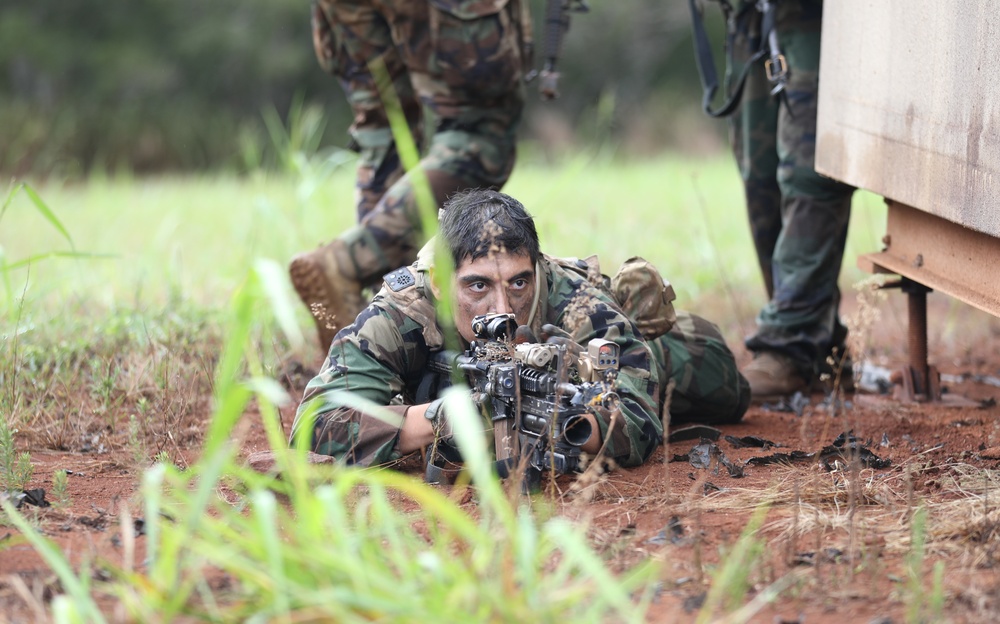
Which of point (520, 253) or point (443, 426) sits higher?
point (520, 253)

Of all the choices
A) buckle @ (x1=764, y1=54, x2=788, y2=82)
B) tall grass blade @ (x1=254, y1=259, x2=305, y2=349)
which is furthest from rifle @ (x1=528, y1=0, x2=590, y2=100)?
tall grass blade @ (x1=254, y1=259, x2=305, y2=349)

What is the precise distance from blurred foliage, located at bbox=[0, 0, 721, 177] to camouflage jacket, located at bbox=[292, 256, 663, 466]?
14411 mm

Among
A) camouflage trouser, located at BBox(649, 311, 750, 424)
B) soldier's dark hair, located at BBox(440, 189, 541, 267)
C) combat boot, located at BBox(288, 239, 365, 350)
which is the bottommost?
camouflage trouser, located at BBox(649, 311, 750, 424)

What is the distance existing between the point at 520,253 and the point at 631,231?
16.2 feet

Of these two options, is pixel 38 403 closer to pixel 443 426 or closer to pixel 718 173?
pixel 443 426

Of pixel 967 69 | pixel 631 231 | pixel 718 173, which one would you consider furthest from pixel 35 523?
pixel 718 173

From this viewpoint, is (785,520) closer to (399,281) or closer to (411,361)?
(411,361)

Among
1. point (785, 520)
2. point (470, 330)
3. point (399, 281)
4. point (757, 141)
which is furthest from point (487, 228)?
point (757, 141)

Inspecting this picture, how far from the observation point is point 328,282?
4.27 meters

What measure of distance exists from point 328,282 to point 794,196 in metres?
1.75

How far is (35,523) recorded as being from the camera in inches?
101

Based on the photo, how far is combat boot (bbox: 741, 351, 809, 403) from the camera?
4.41 meters

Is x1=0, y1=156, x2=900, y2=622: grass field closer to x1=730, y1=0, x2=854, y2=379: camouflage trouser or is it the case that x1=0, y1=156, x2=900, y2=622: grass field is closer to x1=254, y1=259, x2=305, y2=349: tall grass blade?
x1=254, y1=259, x2=305, y2=349: tall grass blade

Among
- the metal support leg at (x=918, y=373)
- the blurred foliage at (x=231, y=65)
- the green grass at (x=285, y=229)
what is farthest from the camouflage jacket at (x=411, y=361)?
the blurred foliage at (x=231, y=65)
